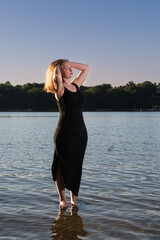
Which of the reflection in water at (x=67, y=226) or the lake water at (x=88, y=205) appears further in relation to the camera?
the lake water at (x=88, y=205)

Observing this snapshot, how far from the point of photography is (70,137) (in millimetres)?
5301

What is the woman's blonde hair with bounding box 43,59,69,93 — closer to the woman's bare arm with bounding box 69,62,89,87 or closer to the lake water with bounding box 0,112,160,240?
the woman's bare arm with bounding box 69,62,89,87

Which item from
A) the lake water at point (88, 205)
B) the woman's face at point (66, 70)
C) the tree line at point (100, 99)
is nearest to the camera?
the lake water at point (88, 205)

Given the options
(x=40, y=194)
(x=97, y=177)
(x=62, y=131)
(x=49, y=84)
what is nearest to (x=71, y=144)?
(x=62, y=131)

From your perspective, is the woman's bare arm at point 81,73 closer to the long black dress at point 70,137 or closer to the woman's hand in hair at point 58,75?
the long black dress at point 70,137

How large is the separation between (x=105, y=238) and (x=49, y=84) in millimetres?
2285

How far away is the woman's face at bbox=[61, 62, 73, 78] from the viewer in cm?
518

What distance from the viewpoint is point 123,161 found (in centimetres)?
1173

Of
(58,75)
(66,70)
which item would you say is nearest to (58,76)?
(58,75)

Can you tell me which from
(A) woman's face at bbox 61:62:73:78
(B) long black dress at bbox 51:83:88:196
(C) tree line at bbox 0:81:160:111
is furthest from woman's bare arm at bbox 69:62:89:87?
(C) tree line at bbox 0:81:160:111

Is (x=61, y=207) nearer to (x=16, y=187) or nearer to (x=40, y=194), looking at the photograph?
(x=40, y=194)

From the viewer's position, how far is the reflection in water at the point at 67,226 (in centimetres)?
453

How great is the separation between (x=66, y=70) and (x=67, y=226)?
2.28m

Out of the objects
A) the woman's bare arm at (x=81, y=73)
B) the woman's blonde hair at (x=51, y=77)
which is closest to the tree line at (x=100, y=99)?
the woman's bare arm at (x=81, y=73)
